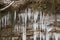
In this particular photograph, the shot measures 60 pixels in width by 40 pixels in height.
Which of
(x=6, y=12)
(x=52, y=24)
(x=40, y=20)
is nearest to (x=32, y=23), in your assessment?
(x=40, y=20)

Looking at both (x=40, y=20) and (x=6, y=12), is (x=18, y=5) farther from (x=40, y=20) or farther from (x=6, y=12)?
(x=40, y=20)

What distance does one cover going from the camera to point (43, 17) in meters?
1.91

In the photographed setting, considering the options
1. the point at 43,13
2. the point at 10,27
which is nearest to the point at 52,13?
the point at 43,13

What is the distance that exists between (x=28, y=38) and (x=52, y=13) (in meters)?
0.47

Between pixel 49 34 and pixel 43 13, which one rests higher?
pixel 43 13

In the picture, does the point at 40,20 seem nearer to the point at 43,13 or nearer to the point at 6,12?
the point at 43,13

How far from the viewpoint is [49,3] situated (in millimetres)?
1894

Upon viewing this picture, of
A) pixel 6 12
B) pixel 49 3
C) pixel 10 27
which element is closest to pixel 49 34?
pixel 49 3

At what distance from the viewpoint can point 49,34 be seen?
188 centimetres

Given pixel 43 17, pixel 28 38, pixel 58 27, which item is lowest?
pixel 28 38

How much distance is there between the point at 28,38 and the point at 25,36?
0.05 meters

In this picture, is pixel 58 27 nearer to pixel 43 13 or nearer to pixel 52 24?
pixel 52 24

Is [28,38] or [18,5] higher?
[18,5]

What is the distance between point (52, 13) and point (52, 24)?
147 millimetres
